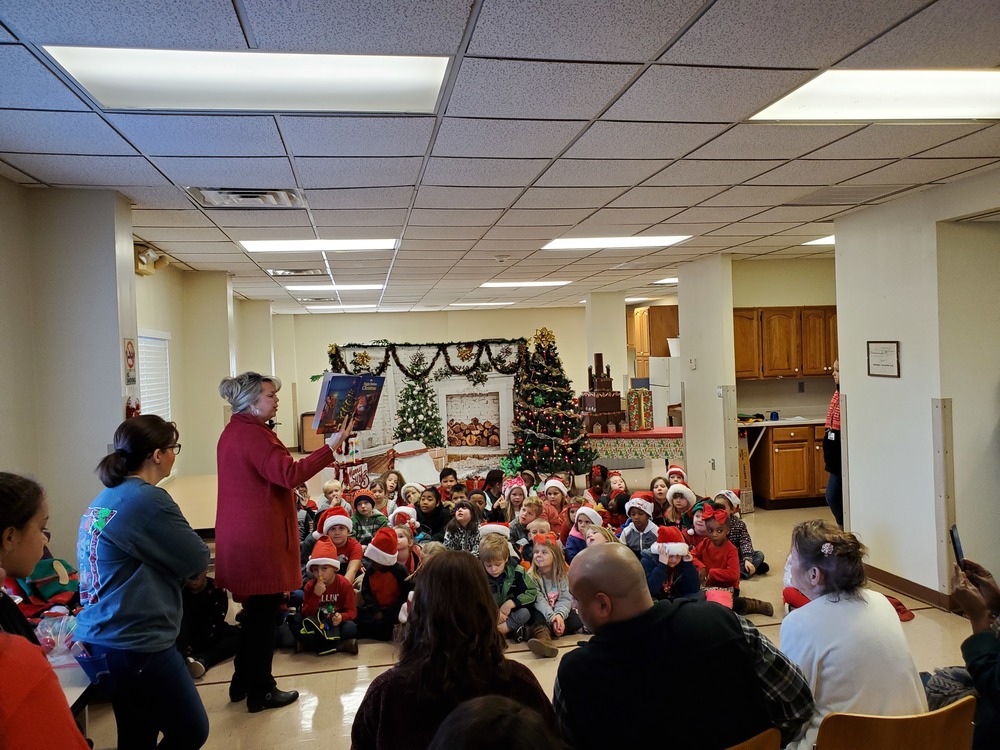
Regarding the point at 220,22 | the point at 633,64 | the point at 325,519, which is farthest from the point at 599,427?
the point at 220,22

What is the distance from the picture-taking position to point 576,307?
17.0 metres

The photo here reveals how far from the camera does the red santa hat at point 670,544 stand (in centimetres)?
444

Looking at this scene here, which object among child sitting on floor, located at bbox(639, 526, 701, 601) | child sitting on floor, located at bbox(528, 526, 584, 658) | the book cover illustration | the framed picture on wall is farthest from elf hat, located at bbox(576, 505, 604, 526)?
the framed picture on wall

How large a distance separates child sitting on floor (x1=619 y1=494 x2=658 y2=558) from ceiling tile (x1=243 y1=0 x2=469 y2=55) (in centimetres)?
367

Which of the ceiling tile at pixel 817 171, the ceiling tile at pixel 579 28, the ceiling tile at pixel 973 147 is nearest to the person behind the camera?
the ceiling tile at pixel 579 28

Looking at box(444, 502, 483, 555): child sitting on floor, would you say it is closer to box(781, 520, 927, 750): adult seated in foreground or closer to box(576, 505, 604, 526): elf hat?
box(576, 505, 604, 526): elf hat

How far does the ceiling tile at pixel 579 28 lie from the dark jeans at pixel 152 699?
2.20m

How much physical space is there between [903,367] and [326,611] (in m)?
4.32

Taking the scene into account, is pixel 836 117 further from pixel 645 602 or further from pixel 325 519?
pixel 325 519

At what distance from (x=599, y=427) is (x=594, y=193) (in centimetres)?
524

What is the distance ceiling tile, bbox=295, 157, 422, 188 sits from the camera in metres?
3.57

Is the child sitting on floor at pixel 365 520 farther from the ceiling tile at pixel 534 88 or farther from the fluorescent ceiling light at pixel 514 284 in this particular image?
the fluorescent ceiling light at pixel 514 284

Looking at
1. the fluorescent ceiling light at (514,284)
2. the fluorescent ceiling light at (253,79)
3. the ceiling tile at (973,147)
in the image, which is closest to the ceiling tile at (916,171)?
the ceiling tile at (973,147)

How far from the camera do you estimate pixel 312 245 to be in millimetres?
6133
